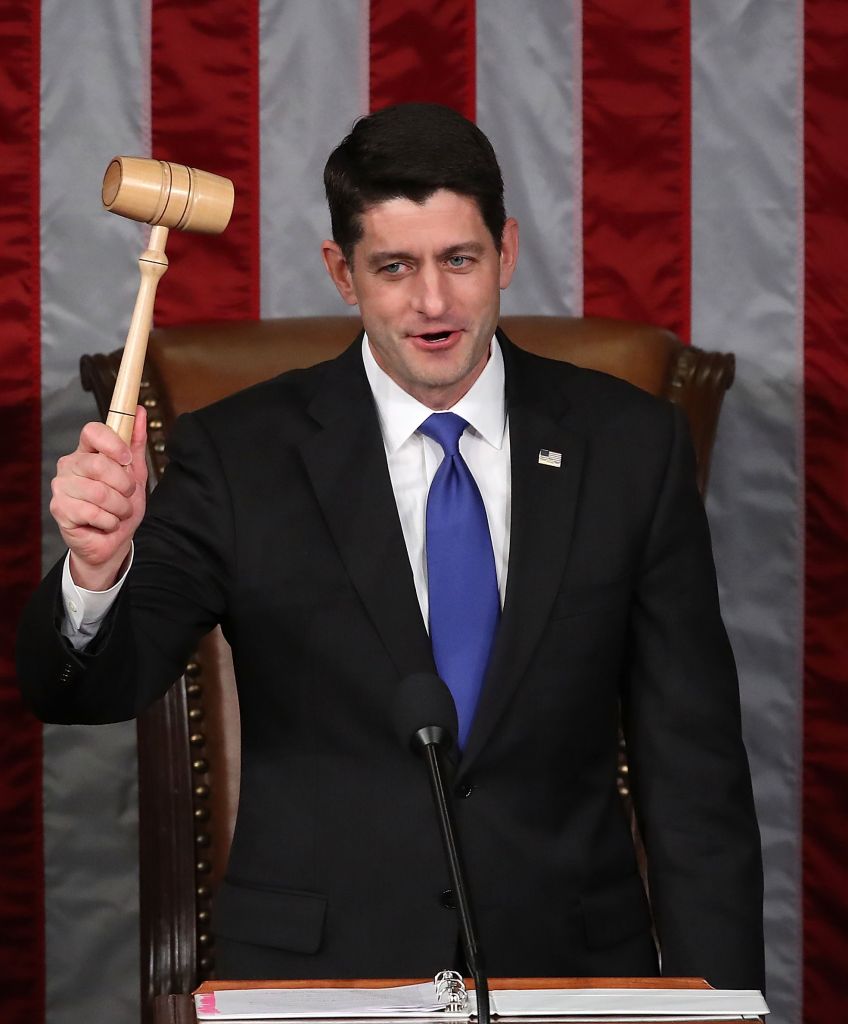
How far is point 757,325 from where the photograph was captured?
267 centimetres

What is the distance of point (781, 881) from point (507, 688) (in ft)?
3.83

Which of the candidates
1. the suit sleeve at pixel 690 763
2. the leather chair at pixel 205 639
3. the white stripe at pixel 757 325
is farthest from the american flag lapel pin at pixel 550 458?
the white stripe at pixel 757 325

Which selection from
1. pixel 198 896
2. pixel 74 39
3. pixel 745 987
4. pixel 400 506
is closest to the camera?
pixel 745 987

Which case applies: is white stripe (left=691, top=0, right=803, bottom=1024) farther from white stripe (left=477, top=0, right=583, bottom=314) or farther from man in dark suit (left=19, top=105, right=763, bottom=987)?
man in dark suit (left=19, top=105, right=763, bottom=987)

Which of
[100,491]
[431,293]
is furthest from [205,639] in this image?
[100,491]

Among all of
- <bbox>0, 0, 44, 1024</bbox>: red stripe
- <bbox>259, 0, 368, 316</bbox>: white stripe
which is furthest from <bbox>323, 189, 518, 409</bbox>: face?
<bbox>0, 0, 44, 1024</bbox>: red stripe

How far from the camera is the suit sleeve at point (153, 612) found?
4.99 feet

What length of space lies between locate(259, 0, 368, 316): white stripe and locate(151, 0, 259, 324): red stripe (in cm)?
2

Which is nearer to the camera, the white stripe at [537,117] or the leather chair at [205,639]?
the leather chair at [205,639]

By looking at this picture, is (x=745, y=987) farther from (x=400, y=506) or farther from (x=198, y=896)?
(x=198, y=896)

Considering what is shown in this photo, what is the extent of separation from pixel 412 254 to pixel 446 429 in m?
0.22

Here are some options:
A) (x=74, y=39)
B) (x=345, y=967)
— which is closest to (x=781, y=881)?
(x=345, y=967)

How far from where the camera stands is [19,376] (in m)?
2.57

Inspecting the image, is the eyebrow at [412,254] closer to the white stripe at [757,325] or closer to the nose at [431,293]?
the nose at [431,293]
